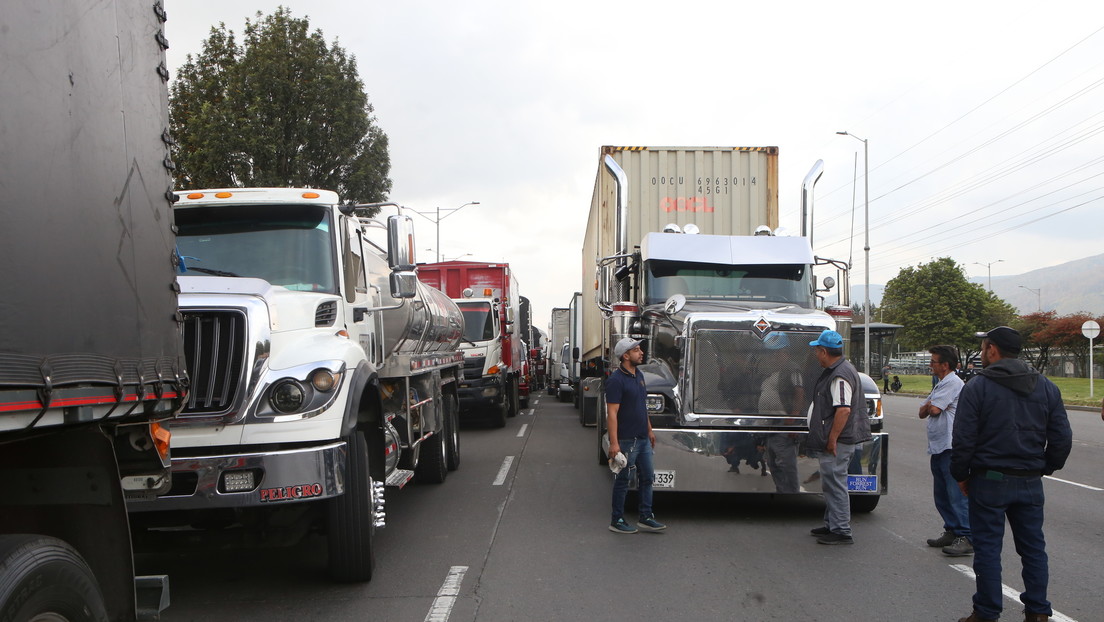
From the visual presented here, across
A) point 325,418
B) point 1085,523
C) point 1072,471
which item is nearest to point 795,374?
point 1085,523

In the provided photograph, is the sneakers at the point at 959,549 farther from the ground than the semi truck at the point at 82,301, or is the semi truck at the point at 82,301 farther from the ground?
the semi truck at the point at 82,301

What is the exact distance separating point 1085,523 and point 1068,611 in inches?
134

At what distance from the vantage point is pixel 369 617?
217 inches

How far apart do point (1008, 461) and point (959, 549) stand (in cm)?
223

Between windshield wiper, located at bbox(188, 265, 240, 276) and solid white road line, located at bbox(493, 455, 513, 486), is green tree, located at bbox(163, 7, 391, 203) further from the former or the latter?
windshield wiper, located at bbox(188, 265, 240, 276)

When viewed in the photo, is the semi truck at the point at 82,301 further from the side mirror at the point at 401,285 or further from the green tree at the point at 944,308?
the green tree at the point at 944,308

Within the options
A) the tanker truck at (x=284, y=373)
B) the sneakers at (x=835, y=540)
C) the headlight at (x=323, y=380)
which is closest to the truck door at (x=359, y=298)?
the tanker truck at (x=284, y=373)

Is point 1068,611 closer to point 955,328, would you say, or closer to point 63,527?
point 63,527

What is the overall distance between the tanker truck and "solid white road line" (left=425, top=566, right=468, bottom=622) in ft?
1.78

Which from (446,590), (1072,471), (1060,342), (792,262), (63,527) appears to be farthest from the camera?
(1060,342)

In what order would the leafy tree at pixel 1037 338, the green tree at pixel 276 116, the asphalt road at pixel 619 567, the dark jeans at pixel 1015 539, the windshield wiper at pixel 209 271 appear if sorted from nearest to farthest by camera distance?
the dark jeans at pixel 1015 539, the asphalt road at pixel 619 567, the windshield wiper at pixel 209 271, the green tree at pixel 276 116, the leafy tree at pixel 1037 338

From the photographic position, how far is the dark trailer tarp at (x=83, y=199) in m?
2.61

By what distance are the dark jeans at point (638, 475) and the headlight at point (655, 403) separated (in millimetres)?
534

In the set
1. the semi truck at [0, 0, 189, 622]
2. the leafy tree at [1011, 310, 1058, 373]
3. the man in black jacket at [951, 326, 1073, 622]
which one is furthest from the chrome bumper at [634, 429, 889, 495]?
the leafy tree at [1011, 310, 1058, 373]
